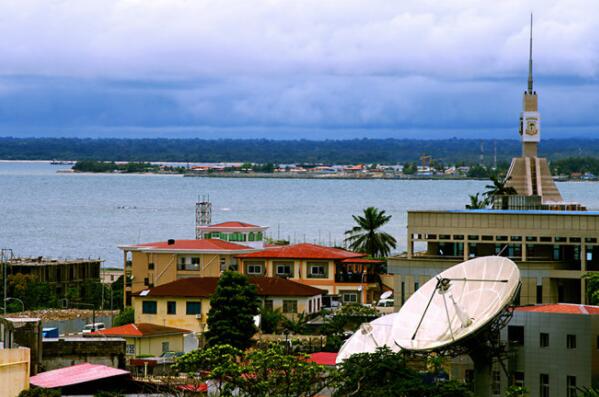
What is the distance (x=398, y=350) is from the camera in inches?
1727

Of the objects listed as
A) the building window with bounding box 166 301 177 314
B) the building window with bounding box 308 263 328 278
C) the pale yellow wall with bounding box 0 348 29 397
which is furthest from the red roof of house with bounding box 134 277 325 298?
the pale yellow wall with bounding box 0 348 29 397

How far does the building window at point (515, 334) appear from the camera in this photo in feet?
149

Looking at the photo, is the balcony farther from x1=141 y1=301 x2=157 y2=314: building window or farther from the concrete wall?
the concrete wall

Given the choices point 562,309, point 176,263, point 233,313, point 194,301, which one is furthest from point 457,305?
point 176,263

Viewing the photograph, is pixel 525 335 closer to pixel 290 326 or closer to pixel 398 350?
pixel 398 350

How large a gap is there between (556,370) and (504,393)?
146cm

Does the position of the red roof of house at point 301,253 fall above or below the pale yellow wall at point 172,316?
above

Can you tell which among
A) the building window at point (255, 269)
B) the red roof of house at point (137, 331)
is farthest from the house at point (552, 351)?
the building window at point (255, 269)

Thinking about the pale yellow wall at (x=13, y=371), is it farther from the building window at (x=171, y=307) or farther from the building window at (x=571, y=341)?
the building window at (x=171, y=307)

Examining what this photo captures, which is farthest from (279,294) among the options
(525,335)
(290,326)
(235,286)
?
(525,335)

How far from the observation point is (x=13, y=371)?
31656 millimetres

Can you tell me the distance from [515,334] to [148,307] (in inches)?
1154

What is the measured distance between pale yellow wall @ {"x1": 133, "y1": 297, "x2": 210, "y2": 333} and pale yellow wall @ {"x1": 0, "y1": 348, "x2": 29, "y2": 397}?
3901 centimetres

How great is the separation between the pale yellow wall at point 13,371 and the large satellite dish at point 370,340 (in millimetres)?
13967
